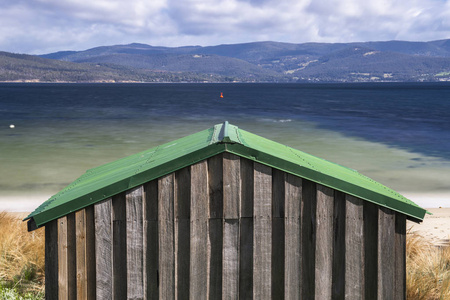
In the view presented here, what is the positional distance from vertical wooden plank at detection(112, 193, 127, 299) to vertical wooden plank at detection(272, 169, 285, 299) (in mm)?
1195

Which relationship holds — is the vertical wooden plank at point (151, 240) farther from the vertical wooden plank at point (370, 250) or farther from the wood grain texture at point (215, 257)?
the vertical wooden plank at point (370, 250)

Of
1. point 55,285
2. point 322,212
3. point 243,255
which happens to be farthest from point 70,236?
point 322,212

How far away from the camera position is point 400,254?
175 inches

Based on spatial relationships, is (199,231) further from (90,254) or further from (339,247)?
(339,247)

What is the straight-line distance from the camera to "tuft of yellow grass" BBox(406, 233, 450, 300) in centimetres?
641

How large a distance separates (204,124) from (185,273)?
4231 centimetres

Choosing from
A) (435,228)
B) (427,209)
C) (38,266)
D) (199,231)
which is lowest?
(427,209)

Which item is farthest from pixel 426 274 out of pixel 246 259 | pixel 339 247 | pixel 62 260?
pixel 62 260

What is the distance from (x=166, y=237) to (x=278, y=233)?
899 mm

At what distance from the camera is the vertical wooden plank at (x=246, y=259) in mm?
4410

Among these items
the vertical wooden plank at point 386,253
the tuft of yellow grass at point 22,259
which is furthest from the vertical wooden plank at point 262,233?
the tuft of yellow grass at point 22,259

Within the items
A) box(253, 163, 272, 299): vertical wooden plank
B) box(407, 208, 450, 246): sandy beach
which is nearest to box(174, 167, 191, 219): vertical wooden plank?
box(253, 163, 272, 299): vertical wooden plank

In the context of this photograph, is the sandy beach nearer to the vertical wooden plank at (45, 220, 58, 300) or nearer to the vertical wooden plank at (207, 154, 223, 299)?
the vertical wooden plank at (207, 154, 223, 299)

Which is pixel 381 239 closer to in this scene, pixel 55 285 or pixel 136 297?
pixel 136 297
